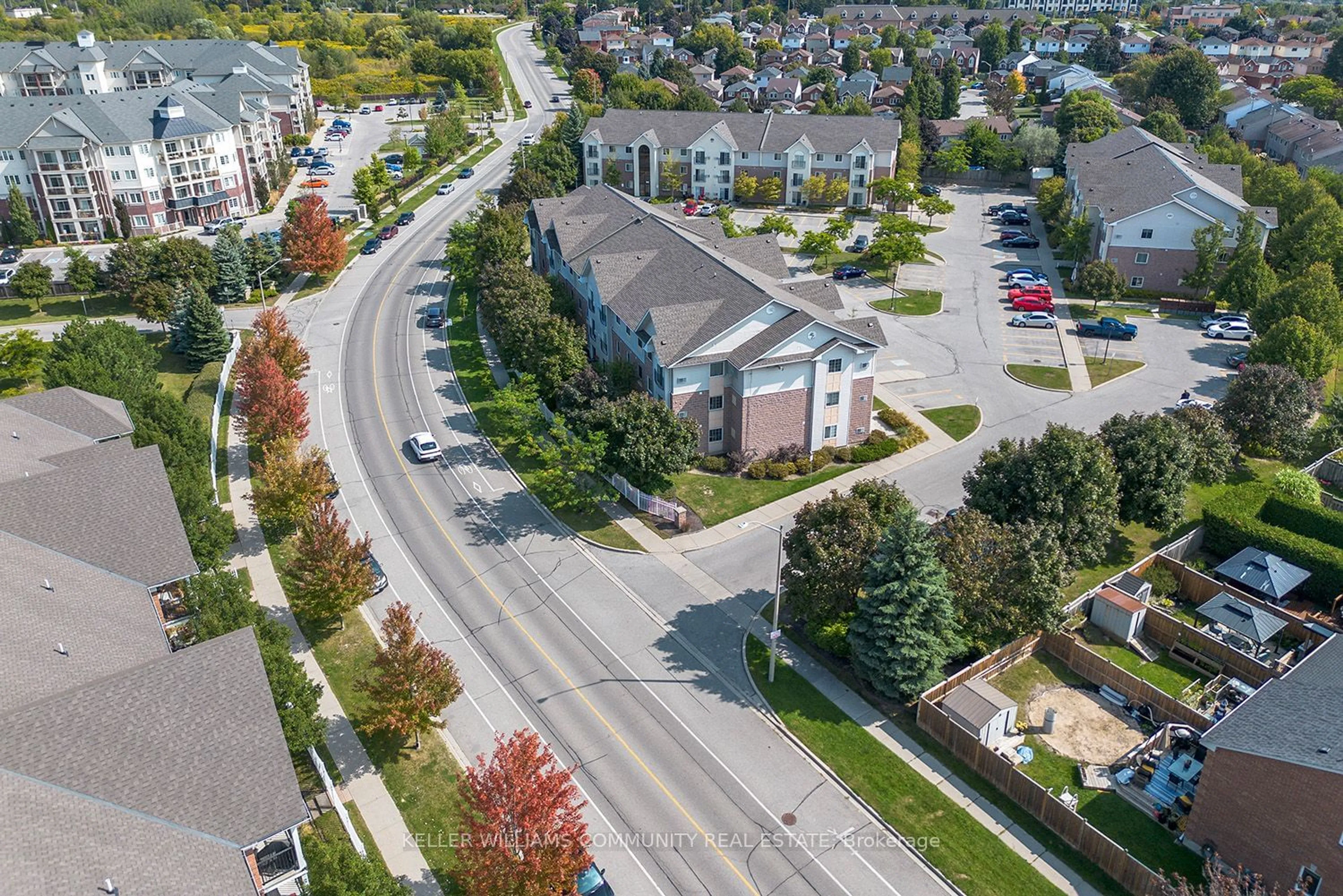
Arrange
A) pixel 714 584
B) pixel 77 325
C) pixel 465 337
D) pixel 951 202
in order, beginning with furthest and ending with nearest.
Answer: pixel 951 202, pixel 465 337, pixel 77 325, pixel 714 584

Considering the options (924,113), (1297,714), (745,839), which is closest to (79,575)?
(745,839)

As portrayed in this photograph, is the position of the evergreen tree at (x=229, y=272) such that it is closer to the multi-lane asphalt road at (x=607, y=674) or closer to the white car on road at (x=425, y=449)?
the multi-lane asphalt road at (x=607, y=674)

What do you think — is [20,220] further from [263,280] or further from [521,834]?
[521,834]

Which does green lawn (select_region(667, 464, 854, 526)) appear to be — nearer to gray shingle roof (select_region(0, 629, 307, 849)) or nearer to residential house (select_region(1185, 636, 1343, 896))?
residential house (select_region(1185, 636, 1343, 896))

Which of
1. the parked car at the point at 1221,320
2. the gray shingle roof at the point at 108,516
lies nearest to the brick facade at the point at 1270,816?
the gray shingle roof at the point at 108,516

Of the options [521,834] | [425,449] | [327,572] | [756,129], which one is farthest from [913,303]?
[521,834]

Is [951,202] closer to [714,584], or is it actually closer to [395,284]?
[395,284]

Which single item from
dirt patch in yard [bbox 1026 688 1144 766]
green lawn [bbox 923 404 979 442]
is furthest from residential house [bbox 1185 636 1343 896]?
green lawn [bbox 923 404 979 442]
